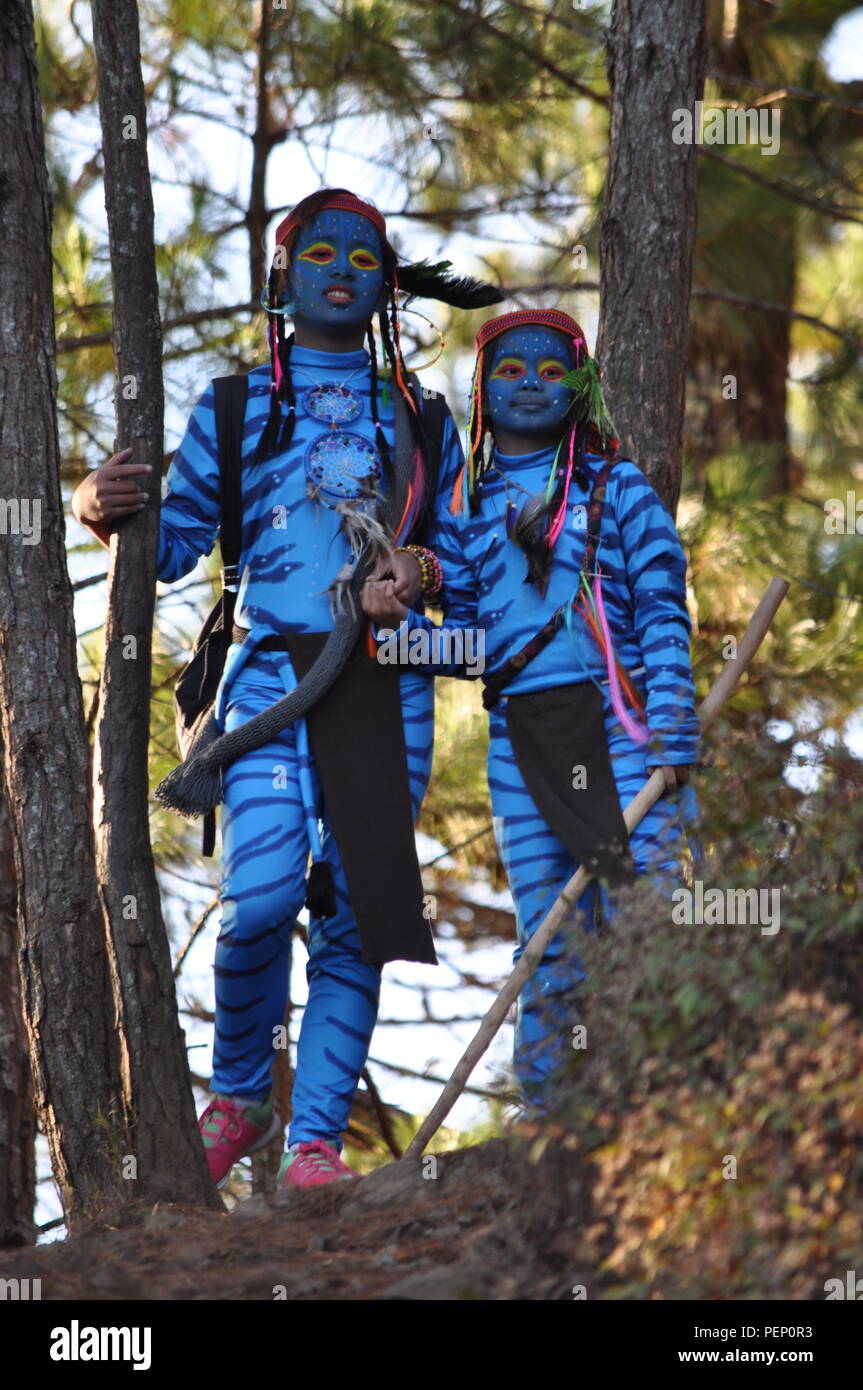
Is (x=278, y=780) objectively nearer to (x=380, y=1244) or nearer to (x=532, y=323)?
(x=380, y=1244)

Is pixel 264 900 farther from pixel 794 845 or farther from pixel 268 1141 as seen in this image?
pixel 794 845

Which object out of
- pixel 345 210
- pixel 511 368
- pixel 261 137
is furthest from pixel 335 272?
pixel 261 137

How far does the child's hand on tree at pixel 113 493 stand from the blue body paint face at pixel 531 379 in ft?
2.99

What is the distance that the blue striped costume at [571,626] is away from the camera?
4133 millimetres

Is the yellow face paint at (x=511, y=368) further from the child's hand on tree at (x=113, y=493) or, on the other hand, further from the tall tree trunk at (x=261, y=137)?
the tall tree trunk at (x=261, y=137)

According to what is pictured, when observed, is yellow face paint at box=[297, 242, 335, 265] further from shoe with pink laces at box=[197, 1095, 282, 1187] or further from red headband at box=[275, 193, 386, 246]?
shoe with pink laces at box=[197, 1095, 282, 1187]

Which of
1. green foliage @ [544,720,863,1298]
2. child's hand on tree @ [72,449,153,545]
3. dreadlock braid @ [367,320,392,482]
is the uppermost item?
dreadlock braid @ [367,320,392,482]

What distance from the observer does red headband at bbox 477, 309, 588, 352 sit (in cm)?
438

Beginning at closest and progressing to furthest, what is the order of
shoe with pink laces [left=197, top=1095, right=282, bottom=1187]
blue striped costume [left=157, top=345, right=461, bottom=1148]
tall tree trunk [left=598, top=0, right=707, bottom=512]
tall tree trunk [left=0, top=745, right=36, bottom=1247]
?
1. blue striped costume [left=157, top=345, right=461, bottom=1148]
2. shoe with pink laces [left=197, top=1095, right=282, bottom=1187]
3. tall tree trunk [left=0, top=745, right=36, bottom=1247]
4. tall tree trunk [left=598, top=0, right=707, bottom=512]

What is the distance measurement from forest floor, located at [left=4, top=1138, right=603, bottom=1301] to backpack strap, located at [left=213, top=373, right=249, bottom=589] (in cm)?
153

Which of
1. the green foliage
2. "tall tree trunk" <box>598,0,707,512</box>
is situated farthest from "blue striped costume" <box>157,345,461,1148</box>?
"tall tree trunk" <box>598,0,707,512</box>

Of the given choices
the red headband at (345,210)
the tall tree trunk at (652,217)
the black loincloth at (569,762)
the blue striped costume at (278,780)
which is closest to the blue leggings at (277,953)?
the blue striped costume at (278,780)
